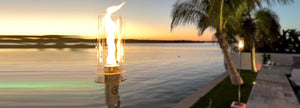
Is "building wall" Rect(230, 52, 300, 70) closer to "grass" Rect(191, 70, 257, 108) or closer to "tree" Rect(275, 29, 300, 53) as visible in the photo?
"tree" Rect(275, 29, 300, 53)

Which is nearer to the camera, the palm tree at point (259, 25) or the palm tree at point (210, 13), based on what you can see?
the palm tree at point (210, 13)

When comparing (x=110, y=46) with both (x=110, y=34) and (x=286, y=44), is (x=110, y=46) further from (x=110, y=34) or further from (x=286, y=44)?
(x=286, y=44)

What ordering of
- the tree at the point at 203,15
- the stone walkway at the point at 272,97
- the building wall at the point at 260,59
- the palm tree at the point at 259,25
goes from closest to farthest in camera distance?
the stone walkway at the point at 272,97 < the tree at the point at 203,15 < the palm tree at the point at 259,25 < the building wall at the point at 260,59

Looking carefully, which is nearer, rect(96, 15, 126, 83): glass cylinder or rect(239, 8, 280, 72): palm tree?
rect(96, 15, 126, 83): glass cylinder

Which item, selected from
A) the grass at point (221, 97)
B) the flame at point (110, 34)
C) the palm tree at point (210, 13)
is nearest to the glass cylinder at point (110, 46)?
the flame at point (110, 34)

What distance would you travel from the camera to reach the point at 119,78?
2.31m

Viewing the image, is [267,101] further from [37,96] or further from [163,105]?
[37,96]

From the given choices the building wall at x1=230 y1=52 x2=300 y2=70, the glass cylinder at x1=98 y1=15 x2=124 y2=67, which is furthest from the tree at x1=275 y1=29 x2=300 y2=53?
the glass cylinder at x1=98 y1=15 x2=124 y2=67

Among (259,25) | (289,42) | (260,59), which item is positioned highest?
(259,25)

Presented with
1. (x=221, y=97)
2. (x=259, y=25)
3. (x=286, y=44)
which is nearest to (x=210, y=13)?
(x=221, y=97)

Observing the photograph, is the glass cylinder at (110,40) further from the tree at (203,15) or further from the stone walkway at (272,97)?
the tree at (203,15)

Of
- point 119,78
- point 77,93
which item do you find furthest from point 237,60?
point 119,78

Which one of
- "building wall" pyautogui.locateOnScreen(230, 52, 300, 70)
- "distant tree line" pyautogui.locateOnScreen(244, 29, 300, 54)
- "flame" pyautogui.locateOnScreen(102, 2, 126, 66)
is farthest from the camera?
"distant tree line" pyautogui.locateOnScreen(244, 29, 300, 54)

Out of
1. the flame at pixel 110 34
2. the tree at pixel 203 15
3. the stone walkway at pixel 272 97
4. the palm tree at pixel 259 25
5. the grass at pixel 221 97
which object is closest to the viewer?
the flame at pixel 110 34
